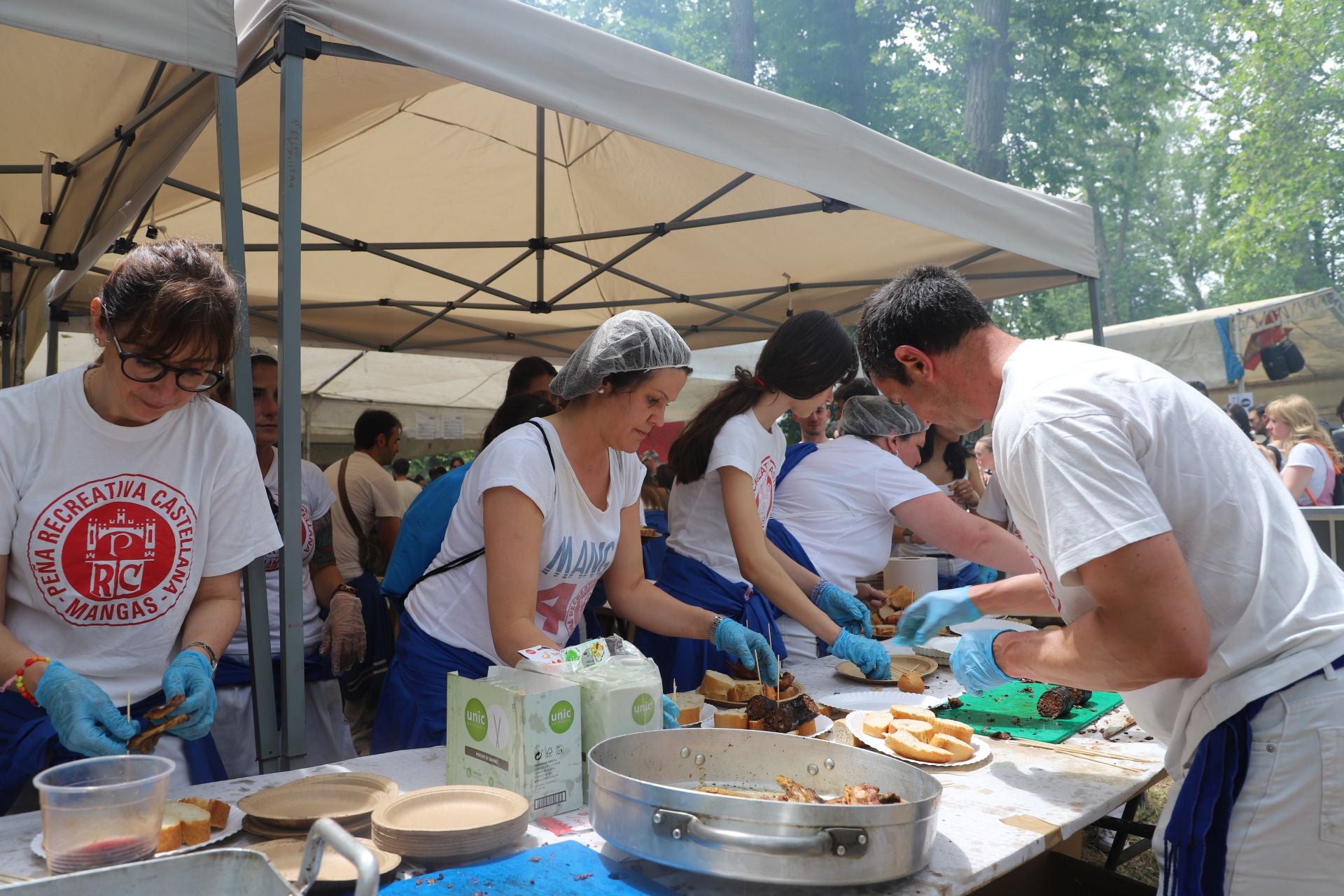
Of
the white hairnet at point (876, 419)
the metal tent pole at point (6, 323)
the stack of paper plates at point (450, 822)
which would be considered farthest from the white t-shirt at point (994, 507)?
the metal tent pole at point (6, 323)

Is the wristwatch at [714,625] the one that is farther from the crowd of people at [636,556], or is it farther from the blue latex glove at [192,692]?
the blue latex glove at [192,692]

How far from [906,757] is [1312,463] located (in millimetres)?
6923

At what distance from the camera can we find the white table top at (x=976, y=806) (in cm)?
135

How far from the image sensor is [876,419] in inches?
156

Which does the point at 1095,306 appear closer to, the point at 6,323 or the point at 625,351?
the point at 625,351

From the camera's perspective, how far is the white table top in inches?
53.2

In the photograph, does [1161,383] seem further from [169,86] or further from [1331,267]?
[1331,267]

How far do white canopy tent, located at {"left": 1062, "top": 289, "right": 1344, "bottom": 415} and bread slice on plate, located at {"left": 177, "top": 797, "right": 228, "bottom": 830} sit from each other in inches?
→ 381

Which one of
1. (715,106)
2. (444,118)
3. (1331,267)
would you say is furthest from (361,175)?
(1331,267)

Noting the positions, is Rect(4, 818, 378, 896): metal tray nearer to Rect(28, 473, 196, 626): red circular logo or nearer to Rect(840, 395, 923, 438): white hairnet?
Rect(28, 473, 196, 626): red circular logo

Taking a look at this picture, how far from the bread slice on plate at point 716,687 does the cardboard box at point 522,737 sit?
0.78 meters

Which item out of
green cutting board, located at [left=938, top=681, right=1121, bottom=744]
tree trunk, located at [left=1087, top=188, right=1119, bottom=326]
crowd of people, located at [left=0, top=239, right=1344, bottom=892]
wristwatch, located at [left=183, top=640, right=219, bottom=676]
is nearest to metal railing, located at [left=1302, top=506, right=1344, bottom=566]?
green cutting board, located at [left=938, top=681, right=1121, bottom=744]

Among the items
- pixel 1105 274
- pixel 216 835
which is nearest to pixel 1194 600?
pixel 216 835

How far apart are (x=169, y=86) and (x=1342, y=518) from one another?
717cm
